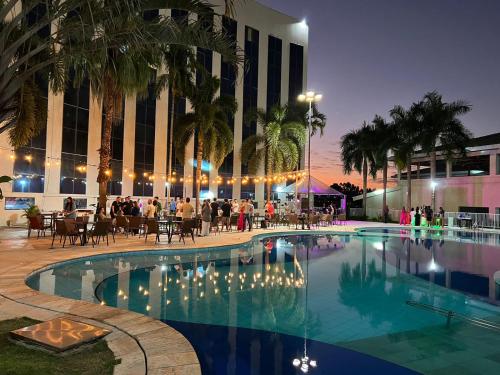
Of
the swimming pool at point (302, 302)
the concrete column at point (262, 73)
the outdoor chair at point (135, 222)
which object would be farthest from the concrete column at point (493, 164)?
the outdoor chair at point (135, 222)

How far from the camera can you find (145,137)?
2695cm

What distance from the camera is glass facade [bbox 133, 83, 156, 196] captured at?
86.7ft

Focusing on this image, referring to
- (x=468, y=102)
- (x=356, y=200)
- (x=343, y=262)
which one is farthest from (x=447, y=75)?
(x=343, y=262)

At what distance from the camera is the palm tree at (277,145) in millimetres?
24812

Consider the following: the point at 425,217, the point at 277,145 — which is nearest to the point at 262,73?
the point at 277,145

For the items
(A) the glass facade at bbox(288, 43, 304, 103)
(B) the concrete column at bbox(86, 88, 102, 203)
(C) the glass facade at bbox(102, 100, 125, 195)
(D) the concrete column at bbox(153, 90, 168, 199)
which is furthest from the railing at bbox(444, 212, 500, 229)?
(B) the concrete column at bbox(86, 88, 102, 203)

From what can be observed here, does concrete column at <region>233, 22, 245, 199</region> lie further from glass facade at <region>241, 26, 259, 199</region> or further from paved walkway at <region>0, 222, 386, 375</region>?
paved walkway at <region>0, 222, 386, 375</region>

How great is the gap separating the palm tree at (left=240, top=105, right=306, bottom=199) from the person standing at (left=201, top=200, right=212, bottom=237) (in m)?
9.11

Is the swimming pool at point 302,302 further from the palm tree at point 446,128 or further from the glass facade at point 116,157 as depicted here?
the palm tree at point 446,128

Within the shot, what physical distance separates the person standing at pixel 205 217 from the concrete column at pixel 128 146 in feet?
36.7

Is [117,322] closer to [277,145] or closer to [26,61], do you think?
[26,61]

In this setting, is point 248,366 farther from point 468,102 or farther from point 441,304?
point 468,102

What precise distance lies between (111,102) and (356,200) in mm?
32218

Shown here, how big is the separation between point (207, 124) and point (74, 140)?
27.5ft
